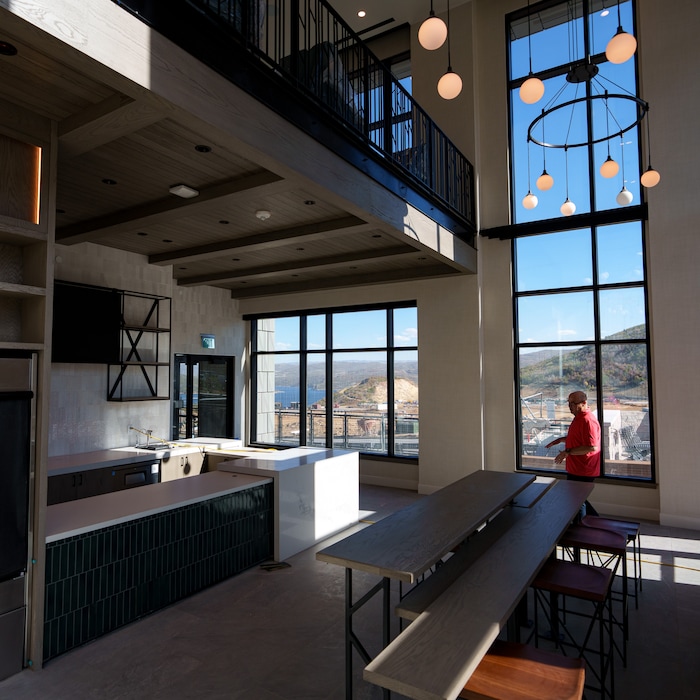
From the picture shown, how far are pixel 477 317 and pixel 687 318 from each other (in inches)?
92.8

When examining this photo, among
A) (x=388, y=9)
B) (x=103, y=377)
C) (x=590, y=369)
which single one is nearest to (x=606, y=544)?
(x=590, y=369)

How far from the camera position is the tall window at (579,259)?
610 cm

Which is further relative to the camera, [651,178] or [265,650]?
[651,178]

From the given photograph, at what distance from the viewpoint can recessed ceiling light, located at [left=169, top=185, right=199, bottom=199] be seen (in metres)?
3.91

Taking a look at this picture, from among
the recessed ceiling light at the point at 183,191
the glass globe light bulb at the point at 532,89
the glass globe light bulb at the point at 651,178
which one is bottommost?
the recessed ceiling light at the point at 183,191

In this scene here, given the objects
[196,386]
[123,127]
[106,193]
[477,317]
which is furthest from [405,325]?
[123,127]

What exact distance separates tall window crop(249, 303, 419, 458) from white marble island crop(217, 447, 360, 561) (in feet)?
7.38

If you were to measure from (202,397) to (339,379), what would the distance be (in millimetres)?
2161

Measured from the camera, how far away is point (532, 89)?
3.19 m

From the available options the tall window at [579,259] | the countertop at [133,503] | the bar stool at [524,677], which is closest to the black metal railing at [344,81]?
the tall window at [579,259]

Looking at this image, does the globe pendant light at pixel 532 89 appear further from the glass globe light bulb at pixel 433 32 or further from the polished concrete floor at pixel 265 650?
the polished concrete floor at pixel 265 650

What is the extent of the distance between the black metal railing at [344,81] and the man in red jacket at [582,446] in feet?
8.61

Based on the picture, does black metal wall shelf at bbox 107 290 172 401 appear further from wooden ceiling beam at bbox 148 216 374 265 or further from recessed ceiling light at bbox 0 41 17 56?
recessed ceiling light at bbox 0 41 17 56

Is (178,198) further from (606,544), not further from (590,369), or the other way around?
(590,369)
